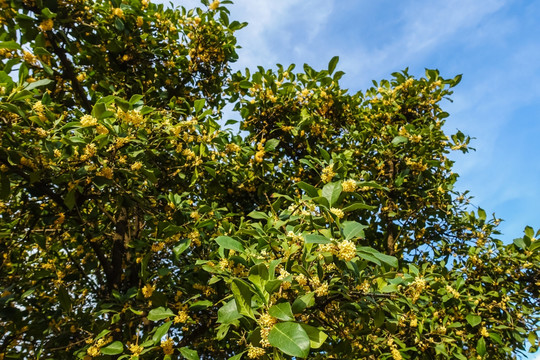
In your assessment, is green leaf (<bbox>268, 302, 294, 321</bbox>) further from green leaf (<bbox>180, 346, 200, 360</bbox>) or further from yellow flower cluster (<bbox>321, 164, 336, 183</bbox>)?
yellow flower cluster (<bbox>321, 164, 336, 183</bbox>)

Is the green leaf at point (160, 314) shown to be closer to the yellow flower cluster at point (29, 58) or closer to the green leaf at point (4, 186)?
the green leaf at point (4, 186)

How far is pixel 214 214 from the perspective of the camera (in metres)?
2.49

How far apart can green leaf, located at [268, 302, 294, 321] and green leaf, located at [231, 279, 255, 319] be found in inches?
3.9

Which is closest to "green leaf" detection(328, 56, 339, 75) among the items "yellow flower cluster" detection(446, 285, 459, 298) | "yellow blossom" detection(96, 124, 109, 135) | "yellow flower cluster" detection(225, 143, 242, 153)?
"yellow flower cluster" detection(225, 143, 242, 153)

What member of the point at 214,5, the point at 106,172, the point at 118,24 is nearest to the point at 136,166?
the point at 106,172

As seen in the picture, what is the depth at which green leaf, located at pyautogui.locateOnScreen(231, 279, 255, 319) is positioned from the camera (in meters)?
1.24

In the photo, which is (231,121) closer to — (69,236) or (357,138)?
(357,138)

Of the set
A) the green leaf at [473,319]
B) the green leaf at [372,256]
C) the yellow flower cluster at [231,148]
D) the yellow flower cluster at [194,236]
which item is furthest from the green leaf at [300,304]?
the green leaf at [473,319]

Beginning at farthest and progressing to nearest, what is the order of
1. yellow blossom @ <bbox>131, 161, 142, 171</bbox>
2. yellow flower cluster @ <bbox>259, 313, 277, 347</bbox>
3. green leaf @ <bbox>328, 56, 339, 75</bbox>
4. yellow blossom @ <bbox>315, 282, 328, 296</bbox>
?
green leaf @ <bbox>328, 56, 339, 75</bbox> < yellow blossom @ <bbox>131, 161, 142, 171</bbox> < yellow blossom @ <bbox>315, 282, 328, 296</bbox> < yellow flower cluster @ <bbox>259, 313, 277, 347</bbox>

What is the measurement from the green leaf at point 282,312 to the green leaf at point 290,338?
0.08 ft

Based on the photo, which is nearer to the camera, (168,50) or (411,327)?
(411,327)

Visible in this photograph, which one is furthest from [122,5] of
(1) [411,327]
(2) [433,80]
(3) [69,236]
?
(1) [411,327]

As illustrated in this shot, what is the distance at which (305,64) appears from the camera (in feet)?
12.1

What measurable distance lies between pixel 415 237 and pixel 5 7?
4.34 meters
